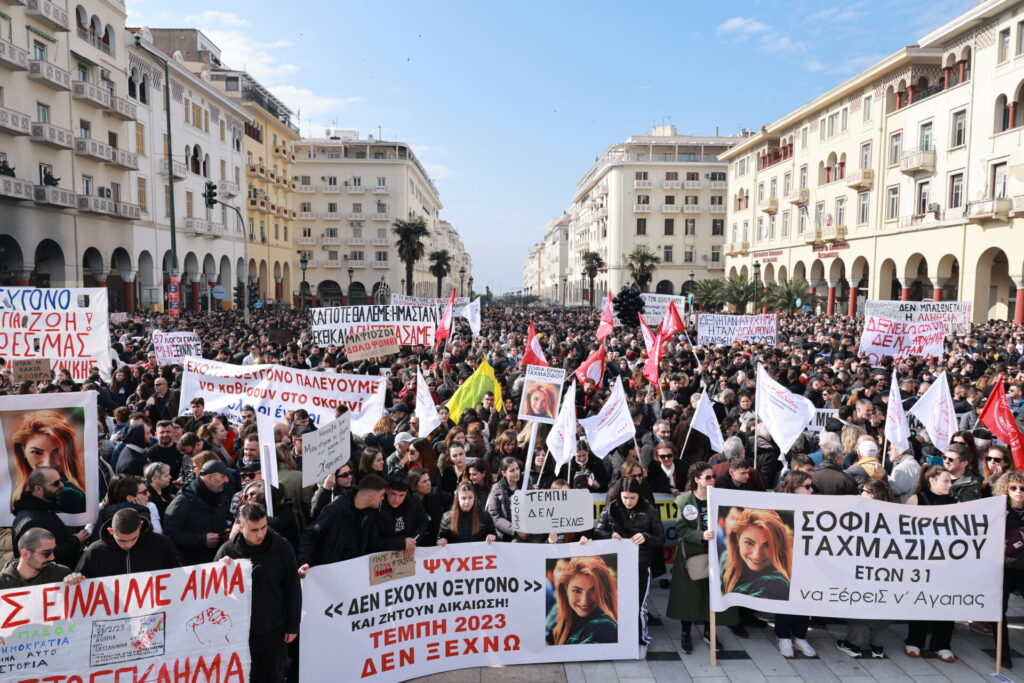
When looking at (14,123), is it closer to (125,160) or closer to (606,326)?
(125,160)

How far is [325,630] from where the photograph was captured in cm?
545

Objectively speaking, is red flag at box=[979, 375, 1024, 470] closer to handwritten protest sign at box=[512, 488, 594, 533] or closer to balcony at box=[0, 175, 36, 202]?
handwritten protest sign at box=[512, 488, 594, 533]

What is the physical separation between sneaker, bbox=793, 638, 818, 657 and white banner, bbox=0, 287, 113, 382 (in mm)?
10817

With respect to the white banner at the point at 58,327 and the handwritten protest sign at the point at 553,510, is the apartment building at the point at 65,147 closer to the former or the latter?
the white banner at the point at 58,327

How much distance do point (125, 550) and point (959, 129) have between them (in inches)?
1634

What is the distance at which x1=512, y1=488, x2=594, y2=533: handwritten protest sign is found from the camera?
6.13 meters

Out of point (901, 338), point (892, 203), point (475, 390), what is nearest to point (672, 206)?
point (892, 203)

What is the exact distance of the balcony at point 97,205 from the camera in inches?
1299

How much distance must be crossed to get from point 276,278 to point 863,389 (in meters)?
59.2

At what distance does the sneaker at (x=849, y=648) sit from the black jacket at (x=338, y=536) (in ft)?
13.8

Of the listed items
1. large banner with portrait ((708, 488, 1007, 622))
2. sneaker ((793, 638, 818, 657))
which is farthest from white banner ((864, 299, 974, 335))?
sneaker ((793, 638, 818, 657))

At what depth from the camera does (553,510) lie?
6.19 metres

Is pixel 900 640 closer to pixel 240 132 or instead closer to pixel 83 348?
pixel 83 348

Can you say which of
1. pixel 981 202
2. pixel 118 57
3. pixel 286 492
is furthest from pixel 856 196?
pixel 286 492
